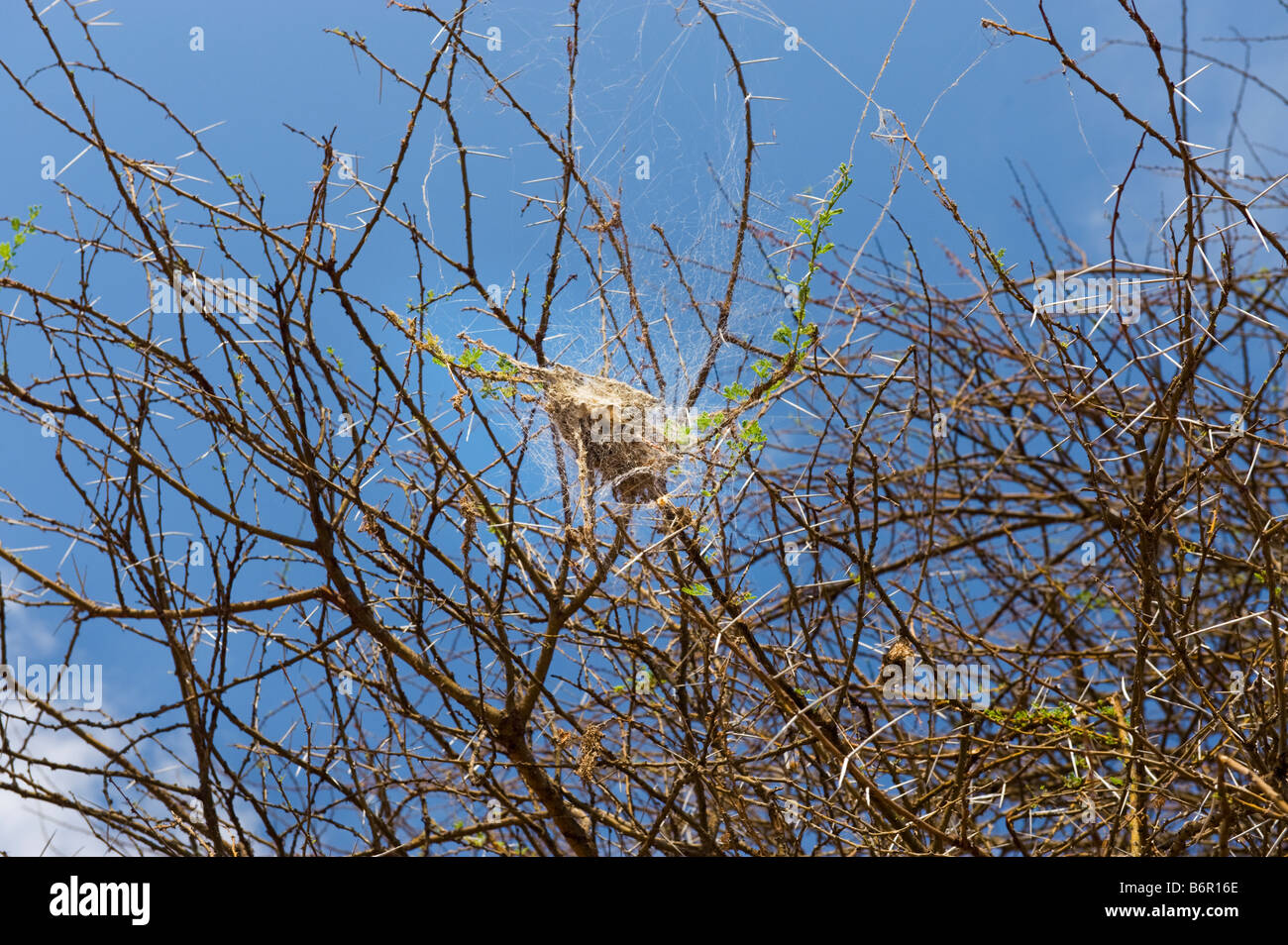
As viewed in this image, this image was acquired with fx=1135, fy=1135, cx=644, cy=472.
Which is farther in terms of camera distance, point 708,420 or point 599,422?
point 599,422

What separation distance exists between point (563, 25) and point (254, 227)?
4.14 feet

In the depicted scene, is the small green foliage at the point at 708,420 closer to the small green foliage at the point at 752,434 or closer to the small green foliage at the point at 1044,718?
the small green foliage at the point at 752,434

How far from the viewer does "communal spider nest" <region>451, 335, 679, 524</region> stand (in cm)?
365

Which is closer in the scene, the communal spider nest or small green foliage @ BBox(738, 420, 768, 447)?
small green foliage @ BBox(738, 420, 768, 447)

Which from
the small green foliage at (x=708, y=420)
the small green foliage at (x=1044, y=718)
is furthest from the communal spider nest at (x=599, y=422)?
the small green foliage at (x=1044, y=718)

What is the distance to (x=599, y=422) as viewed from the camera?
3832mm

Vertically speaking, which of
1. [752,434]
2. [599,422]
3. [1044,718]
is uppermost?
[599,422]

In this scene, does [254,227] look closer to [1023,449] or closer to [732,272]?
[732,272]

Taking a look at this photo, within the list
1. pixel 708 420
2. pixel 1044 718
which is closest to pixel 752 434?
pixel 708 420

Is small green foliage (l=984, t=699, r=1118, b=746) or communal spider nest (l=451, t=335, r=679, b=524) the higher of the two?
communal spider nest (l=451, t=335, r=679, b=524)

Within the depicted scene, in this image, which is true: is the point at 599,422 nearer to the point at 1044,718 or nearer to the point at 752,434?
the point at 752,434

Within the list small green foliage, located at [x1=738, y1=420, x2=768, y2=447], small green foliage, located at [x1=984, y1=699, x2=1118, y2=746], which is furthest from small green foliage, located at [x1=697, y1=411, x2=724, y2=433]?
small green foliage, located at [x1=984, y1=699, x2=1118, y2=746]

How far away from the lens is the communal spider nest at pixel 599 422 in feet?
12.0

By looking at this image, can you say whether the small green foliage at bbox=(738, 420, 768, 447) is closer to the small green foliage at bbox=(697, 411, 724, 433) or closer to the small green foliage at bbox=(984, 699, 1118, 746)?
the small green foliage at bbox=(697, 411, 724, 433)
